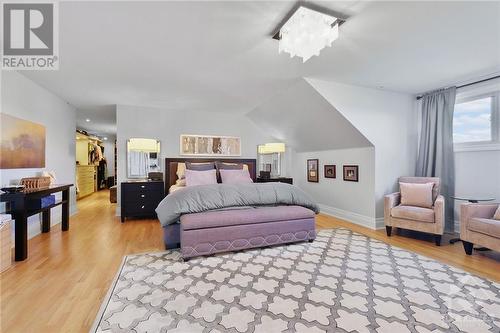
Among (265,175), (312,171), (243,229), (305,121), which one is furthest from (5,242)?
(312,171)

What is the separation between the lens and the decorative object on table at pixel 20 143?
284cm

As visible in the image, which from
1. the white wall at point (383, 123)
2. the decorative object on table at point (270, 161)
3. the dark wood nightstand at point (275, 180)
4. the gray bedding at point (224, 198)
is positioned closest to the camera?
the gray bedding at point (224, 198)

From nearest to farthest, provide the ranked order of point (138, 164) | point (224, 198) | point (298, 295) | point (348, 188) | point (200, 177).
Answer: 1. point (298, 295)
2. point (224, 198)
3. point (200, 177)
4. point (348, 188)
5. point (138, 164)

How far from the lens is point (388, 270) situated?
2312 mm

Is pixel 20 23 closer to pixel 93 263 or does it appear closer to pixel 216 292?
pixel 93 263

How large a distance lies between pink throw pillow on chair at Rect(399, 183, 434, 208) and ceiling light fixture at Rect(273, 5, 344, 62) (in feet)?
8.86

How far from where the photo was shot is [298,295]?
187 cm

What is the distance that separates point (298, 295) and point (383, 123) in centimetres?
333

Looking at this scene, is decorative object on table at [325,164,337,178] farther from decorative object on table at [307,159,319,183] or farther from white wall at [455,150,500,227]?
white wall at [455,150,500,227]

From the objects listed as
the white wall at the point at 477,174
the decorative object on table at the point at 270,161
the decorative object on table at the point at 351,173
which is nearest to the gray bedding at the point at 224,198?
the decorative object on table at the point at 351,173

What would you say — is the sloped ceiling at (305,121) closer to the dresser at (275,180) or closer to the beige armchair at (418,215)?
the dresser at (275,180)

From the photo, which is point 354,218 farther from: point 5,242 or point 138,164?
point 5,242

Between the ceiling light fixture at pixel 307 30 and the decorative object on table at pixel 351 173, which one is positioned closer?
the ceiling light fixture at pixel 307 30

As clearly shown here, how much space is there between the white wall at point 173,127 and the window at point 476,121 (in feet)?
11.7
